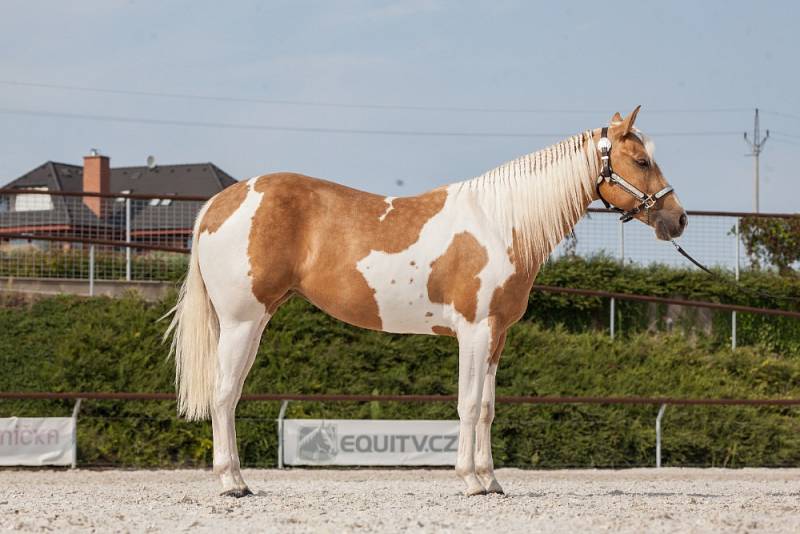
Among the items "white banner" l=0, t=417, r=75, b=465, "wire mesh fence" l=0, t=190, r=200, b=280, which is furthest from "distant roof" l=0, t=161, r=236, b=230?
"white banner" l=0, t=417, r=75, b=465

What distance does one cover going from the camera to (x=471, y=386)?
21.1 feet

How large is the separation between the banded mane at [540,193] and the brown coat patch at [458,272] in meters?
0.25

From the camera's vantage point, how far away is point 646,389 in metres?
15.5

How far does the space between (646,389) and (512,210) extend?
9.65 m

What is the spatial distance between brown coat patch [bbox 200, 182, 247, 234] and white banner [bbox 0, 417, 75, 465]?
667cm

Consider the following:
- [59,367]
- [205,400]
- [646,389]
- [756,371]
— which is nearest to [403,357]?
[646,389]

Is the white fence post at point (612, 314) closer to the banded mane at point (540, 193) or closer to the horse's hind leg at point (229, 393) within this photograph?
the banded mane at point (540, 193)

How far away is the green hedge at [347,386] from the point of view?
13.8m

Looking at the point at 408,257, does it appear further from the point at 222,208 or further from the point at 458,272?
the point at 222,208

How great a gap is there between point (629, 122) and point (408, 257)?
1.85m

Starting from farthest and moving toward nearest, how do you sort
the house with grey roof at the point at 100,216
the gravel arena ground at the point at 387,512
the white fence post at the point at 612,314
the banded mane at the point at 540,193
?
the white fence post at the point at 612,314 → the house with grey roof at the point at 100,216 → the banded mane at the point at 540,193 → the gravel arena ground at the point at 387,512

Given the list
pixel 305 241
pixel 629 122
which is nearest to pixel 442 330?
pixel 305 241

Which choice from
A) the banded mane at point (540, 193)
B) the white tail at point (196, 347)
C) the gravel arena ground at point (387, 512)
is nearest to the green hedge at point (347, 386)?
the gravel arena ground at point (387, 512)

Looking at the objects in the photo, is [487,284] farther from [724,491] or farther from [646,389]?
[646,389]
